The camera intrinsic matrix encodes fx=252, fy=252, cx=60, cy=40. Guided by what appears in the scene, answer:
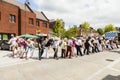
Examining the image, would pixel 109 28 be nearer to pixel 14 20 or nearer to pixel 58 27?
pixel 58 27

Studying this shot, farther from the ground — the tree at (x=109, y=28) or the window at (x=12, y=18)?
the tree at (x=109, y=28)

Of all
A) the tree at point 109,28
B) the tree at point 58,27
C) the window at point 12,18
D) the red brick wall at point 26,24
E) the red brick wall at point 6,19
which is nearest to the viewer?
the red brick wall at point 6,19

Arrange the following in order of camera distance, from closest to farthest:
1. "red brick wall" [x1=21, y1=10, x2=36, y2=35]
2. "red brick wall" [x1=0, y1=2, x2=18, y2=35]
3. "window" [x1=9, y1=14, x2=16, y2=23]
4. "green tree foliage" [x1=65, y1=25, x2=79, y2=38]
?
"red brick wall" [x1=0, y1=2, x2=18, y2=35] < "window" [x1=9, y1=14, x2=16, y2=23] < "red brick wall" [x1=21, y1=10, x2=36, y2=35] < "green tree foliage" [x1=65, y1=25, x2=79, y2=38]

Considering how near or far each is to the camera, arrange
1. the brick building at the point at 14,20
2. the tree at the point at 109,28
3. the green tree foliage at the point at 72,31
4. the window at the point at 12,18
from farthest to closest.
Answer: the tree at the point at 109,28 → the green tree foliage at the point at 72,31 → the window at the point at 12,18 → the brick building at the point at 14,20

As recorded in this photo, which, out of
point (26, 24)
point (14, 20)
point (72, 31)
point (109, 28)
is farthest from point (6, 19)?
point (109, 28)

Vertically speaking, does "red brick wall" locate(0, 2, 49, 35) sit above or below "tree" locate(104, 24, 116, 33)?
below

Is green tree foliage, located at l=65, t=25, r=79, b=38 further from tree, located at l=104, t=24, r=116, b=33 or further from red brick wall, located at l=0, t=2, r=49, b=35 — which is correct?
tree, located at l=104, t=24, r=116, b=33

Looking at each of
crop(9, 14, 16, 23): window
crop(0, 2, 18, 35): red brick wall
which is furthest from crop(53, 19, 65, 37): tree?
crop(0, 2, 18, 35): red brick wall

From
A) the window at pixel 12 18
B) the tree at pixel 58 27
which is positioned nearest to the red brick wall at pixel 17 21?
the window at pixel 12 18

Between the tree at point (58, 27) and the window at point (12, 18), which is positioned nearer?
the window at point (12, 18)

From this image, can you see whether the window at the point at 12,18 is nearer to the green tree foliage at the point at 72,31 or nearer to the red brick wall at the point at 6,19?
the red brick wall at the point at 6,19

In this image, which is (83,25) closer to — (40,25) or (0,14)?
(40,25)

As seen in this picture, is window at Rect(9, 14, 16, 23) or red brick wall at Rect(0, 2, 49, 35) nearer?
red brick wall at Rect(0, 2, 49, 35)

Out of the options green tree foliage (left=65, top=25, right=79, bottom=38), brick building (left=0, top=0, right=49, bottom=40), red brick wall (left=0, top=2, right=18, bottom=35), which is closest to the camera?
red brick wall (left=0, top=2, right=18, bottom=35)
